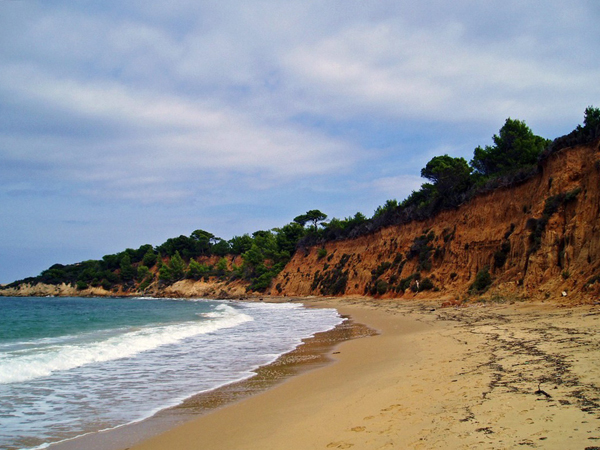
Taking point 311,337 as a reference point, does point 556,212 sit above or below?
above

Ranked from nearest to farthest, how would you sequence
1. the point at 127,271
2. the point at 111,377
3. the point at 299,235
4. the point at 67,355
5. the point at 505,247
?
the point at 111,377 < the point at 67,355 < the point at 505,247 < the point at 299,235 < the point at 127,271

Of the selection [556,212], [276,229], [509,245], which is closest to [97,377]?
[556,212]

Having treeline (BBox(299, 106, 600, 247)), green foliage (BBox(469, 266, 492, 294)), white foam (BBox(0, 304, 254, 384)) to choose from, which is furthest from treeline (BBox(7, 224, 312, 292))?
white foam (BBox(0, 304, 254, 384))

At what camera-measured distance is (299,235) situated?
2943 inches

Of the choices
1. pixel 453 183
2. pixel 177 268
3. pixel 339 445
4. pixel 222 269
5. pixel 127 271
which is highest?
pixel 453 183

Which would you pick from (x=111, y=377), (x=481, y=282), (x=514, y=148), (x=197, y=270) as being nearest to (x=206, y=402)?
(x=111, y=377)

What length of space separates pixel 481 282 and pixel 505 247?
3.02 metres

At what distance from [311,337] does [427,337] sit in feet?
15.9

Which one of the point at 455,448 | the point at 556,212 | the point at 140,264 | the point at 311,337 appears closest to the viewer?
the point at 455,448

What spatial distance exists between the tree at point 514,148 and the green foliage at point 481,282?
990 cm

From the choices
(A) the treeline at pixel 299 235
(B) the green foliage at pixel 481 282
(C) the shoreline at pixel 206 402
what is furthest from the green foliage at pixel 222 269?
(C) the shoreline at pixel 206 402

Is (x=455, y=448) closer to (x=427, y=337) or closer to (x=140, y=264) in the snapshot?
(x=427, y=337)

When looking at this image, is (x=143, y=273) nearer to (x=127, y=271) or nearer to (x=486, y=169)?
(x=127, y=271)

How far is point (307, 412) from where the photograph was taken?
606 cm
